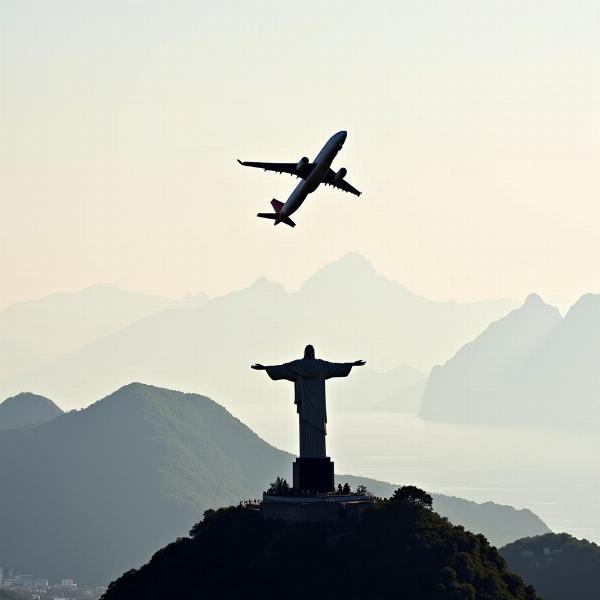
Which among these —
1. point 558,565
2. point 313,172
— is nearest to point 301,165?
point 313,172

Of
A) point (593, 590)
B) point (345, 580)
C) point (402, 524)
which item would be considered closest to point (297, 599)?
point (345, 580)

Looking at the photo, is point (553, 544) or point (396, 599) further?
point (553, 544)

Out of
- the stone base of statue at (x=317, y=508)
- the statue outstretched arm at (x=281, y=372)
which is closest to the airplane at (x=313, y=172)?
the statue outstretched arm at (x=281, y=372)

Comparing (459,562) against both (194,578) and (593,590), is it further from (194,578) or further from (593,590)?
(593,590)

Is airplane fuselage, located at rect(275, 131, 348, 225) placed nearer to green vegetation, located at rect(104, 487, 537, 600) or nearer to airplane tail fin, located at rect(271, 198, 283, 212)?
airplane tail fin, located at rect(271, 198, 283, 212)

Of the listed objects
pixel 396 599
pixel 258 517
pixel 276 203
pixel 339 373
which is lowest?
pixel 396 599

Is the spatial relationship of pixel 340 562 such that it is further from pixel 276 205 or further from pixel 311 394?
pixel 276 205

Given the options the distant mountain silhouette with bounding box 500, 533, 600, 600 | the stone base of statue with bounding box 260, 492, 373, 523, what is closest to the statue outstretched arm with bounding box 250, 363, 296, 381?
the stone base of statue with bounding box 260, 492, 373, 523
